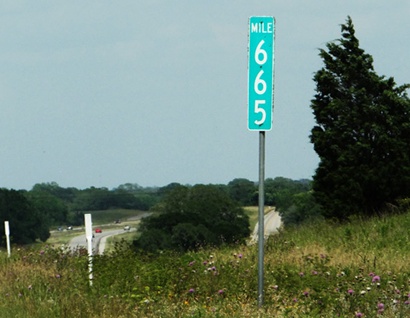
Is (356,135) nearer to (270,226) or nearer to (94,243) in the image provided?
(94,243)

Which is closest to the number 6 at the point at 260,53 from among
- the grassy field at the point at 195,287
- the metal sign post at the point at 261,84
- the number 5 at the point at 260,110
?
the metal sign post at the point at 261,84

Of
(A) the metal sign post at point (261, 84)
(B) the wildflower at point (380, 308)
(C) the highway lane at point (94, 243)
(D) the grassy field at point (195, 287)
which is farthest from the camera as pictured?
(C) the highway lane at point (94, 243)

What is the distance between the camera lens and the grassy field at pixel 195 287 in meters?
10.8

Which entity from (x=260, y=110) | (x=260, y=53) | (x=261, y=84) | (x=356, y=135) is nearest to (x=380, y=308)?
(x=260, y=110)

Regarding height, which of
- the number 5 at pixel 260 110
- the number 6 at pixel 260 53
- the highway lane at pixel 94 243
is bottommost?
the highway lane at pixel 94 243

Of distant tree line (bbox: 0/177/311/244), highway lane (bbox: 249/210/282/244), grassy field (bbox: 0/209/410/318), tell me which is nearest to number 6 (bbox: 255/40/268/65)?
grassy field (bbox: 0/209/410/318)

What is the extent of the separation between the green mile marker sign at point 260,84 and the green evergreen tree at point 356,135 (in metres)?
21.7

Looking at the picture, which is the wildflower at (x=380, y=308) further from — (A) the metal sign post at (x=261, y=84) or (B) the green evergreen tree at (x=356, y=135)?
(B) the green evergreen tree at (x=356, y=135)

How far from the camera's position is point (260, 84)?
414 inches

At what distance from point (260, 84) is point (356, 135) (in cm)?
2301

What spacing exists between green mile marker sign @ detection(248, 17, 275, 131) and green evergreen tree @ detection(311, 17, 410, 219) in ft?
71.2

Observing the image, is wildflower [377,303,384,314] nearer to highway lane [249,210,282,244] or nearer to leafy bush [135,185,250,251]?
highway lane [249,210,282,244]

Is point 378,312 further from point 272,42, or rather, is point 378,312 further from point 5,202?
point 5,202

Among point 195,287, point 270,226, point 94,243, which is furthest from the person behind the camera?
point 270,226
